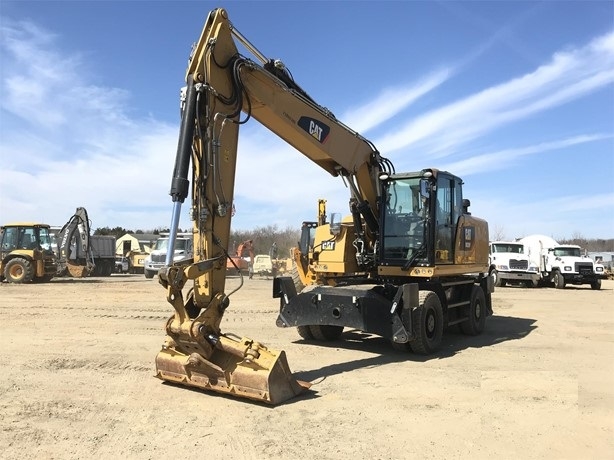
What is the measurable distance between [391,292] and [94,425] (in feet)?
16.9

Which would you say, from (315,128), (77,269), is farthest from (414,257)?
(77,269)

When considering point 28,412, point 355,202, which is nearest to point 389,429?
point 28,412

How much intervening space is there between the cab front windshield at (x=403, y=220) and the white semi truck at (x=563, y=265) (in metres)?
19.8

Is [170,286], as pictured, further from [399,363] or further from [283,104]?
[399,363]

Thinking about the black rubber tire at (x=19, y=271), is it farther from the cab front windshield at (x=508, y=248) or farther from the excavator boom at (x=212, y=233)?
the cab front windshield at (x=508, y=248)

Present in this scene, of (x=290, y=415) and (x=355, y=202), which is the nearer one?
(x=290, y=415)

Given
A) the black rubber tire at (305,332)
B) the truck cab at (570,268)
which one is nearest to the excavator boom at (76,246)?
the black rubber tire at (305,332)

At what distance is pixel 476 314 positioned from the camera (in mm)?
11070

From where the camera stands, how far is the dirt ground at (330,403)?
469 cm

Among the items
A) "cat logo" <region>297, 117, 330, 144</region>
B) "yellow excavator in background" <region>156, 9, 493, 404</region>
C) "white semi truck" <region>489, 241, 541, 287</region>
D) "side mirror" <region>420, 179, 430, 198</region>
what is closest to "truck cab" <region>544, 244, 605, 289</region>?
"white semi truck" <region>489, 241, 541, 287</region>

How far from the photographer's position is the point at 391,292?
29.2 ft

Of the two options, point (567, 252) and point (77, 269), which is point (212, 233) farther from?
point (567, 252)

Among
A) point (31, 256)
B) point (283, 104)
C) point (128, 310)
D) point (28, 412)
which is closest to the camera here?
point (28, 412)

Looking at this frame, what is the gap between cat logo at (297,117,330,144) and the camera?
8148mm
